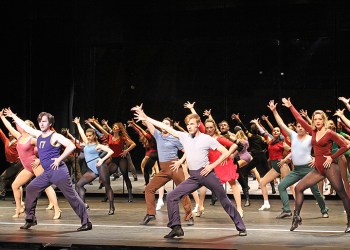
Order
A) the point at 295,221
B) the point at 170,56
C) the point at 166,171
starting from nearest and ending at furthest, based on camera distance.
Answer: the point at 295,221 → the point at 166,171 → the point at 170,56

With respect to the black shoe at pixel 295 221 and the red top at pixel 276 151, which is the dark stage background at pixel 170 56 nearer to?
the red top at pixel 276 151

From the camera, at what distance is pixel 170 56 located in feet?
→ 52.7

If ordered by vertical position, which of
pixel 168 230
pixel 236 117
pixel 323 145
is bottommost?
pixel 168 230

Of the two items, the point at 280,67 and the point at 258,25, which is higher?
the point at 258,25

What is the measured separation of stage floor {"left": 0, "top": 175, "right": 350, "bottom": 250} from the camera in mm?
8499

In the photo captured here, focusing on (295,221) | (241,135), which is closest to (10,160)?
(241,135)

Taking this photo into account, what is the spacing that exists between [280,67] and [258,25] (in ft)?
3.58

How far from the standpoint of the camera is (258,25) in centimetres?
1558

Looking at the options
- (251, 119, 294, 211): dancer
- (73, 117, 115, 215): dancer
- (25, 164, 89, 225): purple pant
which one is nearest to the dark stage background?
(251, 119, 294, 211): dancer

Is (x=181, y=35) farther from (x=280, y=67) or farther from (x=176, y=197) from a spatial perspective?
(x=176, y=197)

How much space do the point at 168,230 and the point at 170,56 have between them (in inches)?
268

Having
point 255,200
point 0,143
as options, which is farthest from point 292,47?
point 0,143

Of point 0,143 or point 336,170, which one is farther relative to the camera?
point 0,143

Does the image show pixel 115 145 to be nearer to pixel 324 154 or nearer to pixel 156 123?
pixel 156 123
